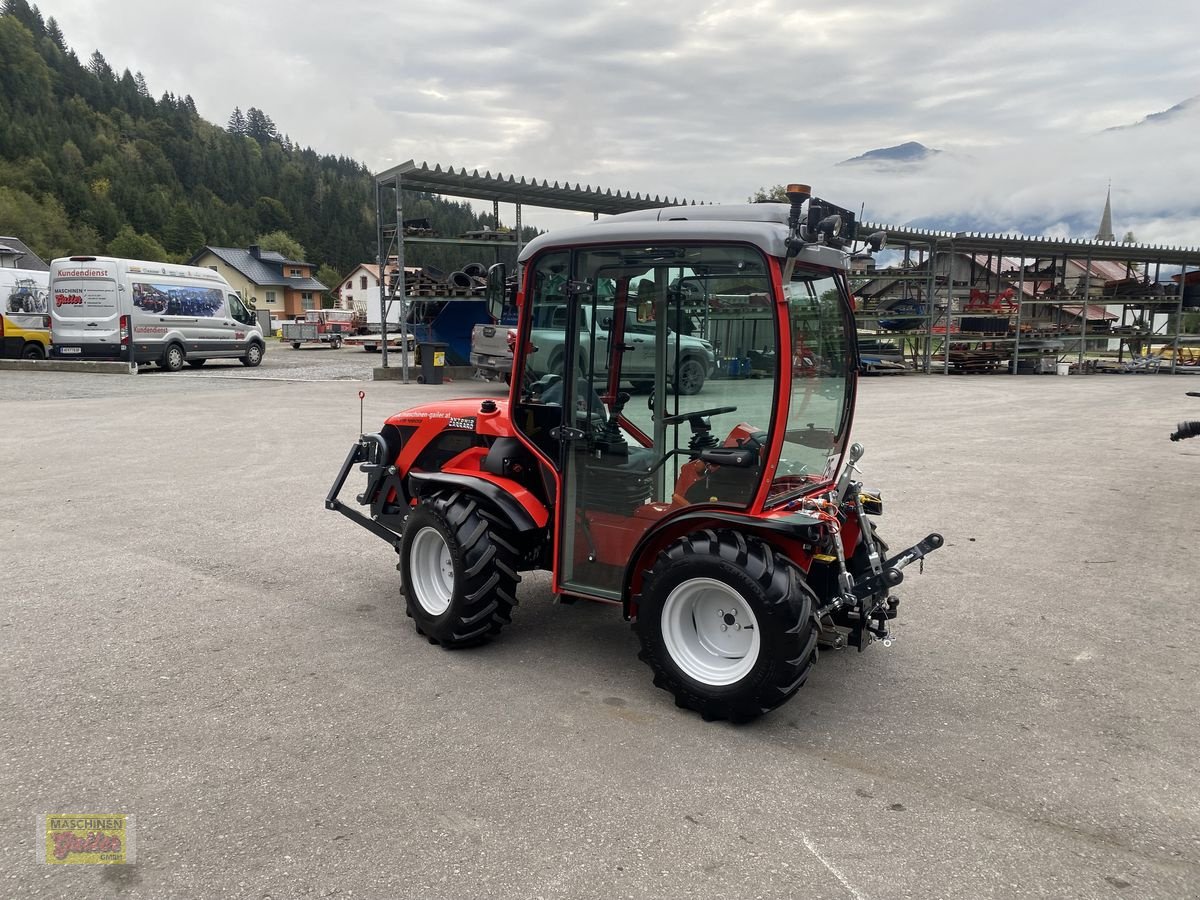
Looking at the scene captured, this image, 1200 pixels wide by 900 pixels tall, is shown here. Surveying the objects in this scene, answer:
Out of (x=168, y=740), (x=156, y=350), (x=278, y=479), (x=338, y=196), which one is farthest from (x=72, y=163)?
(x=168, y=740)

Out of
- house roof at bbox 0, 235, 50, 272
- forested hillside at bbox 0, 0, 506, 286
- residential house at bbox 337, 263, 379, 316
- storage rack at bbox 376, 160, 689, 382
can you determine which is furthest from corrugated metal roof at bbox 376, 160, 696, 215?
residential house at bbox 337, 263, 379, 316

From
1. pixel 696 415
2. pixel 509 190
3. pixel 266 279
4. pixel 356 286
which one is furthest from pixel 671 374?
pixel 356 286

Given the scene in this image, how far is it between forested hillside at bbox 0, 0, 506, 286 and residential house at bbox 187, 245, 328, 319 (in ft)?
15.4

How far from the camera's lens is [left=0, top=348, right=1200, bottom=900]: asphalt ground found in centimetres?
263

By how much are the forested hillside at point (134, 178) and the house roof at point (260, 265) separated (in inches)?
188

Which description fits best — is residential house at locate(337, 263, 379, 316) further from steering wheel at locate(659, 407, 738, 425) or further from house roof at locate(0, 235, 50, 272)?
steering wheel at locate(659, 407, 738, 425)

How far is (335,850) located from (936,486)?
7.21 meters

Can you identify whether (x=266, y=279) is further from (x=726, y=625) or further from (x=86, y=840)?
(x=86, y=840)

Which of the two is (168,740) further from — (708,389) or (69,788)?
(708,389)

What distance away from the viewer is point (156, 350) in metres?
20.5

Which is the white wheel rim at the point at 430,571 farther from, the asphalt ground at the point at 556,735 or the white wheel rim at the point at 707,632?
the white wheel rim at the point at 707,632

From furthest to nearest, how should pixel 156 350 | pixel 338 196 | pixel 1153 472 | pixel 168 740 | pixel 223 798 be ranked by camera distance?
pixel 338 196 < pixel 156 350 < pixel 1153 472 < pixel 168 740 < pixel 223 798

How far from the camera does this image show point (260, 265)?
82.9m

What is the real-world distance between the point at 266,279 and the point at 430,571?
281 ft
